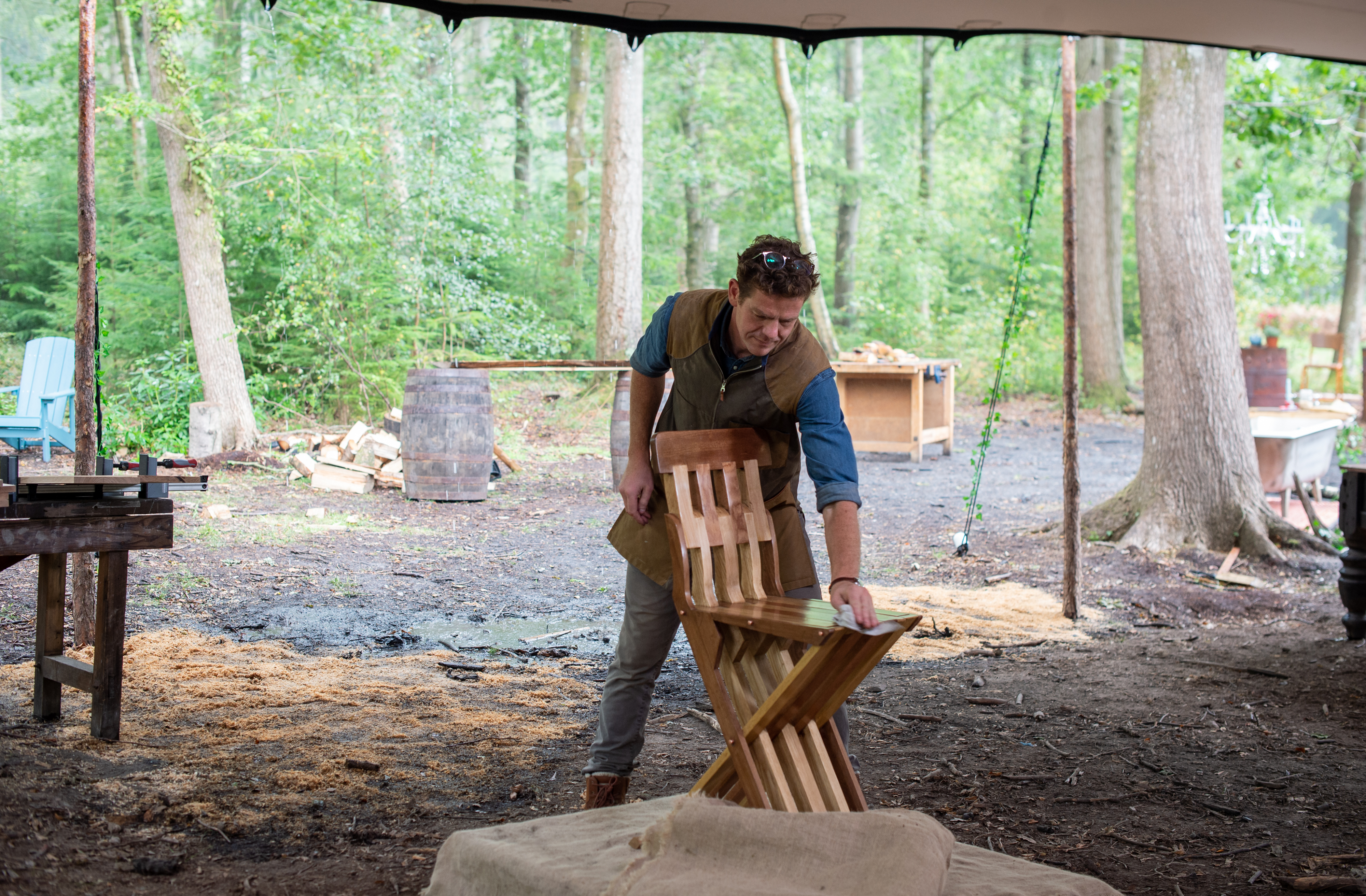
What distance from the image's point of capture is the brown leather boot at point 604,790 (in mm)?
3055

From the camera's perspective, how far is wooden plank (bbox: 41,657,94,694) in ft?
12.2

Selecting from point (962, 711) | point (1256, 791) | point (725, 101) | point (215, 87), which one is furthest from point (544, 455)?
point (725, 101)

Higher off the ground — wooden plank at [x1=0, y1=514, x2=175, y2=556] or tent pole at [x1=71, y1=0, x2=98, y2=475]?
tent pole at [x1=71, y1=0, x2=98, y2=475]

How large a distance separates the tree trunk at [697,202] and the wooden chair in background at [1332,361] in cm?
1045

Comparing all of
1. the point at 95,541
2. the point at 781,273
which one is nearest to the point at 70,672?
the point at 95,541

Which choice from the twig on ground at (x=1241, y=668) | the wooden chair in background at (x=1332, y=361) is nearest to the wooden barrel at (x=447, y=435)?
the twig on ground at (x=1241, y=668)

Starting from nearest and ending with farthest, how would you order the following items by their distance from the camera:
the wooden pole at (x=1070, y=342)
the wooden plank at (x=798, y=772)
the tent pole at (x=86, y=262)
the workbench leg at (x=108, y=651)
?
the wooden plank at (x=798, y=772) → the workbench leg at (x=108, y=651) → the tent pole at (x=86, y=262) → the wooden pole at (x=1070, y=342)

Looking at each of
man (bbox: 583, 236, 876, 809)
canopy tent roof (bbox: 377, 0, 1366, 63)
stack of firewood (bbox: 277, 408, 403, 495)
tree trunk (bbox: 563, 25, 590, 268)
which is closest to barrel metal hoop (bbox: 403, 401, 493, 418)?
stack of firewood (bbox: 277, 408, 403, 495)

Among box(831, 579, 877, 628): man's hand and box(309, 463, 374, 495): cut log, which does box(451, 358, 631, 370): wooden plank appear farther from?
box(831, 579, 877, 628): man's hand

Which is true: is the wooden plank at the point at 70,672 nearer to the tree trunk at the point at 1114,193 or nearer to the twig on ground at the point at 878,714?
the twig on ground at the point at 878,714

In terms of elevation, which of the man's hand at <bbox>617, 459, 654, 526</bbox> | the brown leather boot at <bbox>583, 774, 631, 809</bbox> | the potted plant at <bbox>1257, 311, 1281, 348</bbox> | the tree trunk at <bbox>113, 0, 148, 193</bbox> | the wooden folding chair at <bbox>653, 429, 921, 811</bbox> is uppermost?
the tree trunk at <bbox>113, 0, 148, 193</bbox>

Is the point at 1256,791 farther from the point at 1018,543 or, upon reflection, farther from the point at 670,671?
the point at 1018,543

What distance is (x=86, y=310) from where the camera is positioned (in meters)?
4.71

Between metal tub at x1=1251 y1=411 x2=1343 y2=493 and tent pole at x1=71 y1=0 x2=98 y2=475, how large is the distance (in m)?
7.45
